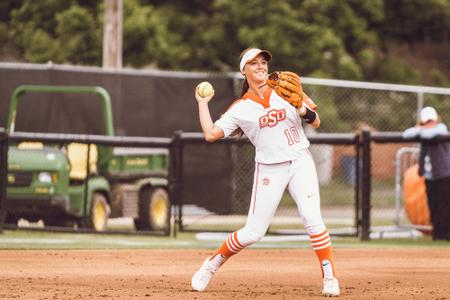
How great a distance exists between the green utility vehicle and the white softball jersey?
6.54 metres

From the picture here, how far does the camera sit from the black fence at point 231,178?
1692 cm

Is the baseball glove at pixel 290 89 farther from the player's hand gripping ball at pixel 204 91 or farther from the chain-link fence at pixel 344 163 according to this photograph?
the chain-link fence at pixel 344 163

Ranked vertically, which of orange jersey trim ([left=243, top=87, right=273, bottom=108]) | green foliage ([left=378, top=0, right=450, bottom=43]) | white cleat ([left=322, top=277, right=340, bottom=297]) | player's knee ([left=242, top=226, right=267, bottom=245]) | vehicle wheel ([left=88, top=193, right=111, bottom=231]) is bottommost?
white cleat ([left=322, top=277, right=340, bottom=297])

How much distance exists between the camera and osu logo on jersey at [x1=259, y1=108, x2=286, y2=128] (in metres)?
10.6

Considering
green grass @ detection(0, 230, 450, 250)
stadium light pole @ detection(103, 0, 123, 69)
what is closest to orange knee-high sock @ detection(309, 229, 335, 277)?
green grass @ detection(0, 230, 450, 250)

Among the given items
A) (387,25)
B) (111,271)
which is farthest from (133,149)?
(387,25)

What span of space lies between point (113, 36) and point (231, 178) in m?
4.10

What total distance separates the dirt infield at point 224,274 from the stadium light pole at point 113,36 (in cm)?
857

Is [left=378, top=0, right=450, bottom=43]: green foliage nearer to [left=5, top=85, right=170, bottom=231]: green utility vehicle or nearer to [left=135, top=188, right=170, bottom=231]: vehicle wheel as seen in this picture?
[left=135, top=188, right=170, bottom=231]: vehicle wheel

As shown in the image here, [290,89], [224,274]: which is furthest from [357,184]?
[290,89]

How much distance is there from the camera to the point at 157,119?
21.6 metres

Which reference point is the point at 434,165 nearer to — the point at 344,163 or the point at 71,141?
the point at 344,163

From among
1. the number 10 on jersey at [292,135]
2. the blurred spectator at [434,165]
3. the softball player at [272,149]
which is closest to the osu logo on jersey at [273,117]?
the softball player at [272,149]

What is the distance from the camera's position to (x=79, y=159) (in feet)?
57.9
